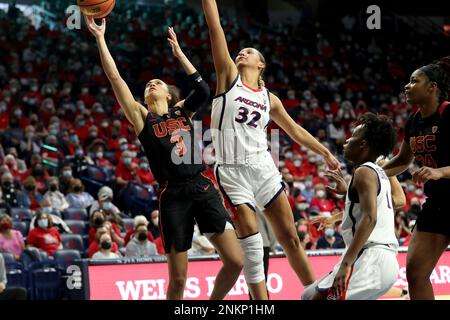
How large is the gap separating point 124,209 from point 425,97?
8.17 meters

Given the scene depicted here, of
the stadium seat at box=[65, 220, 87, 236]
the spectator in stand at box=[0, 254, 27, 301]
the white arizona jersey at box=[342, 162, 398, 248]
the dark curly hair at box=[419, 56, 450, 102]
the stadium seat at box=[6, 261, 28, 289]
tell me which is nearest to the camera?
the white arizona jersey at box=[342, 162, 398, 248]

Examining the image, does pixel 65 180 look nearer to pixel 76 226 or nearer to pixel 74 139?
pixel 76 226

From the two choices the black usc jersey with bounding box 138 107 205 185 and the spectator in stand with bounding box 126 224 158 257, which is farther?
the spectator in stand with bounding box 126 224 158 257

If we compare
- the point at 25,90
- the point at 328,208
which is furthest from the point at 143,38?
the point at 328,208

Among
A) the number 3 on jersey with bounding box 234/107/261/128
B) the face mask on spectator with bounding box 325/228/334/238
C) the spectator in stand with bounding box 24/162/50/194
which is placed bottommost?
the face mask on spectator with bounding box 325/228/334/238

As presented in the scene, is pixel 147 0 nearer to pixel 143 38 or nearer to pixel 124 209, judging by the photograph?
pixel 143 38

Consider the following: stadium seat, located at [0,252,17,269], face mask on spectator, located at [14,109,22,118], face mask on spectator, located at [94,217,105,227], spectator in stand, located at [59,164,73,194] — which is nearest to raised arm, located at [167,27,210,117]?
stadium seat, located at [0,252,17,269]

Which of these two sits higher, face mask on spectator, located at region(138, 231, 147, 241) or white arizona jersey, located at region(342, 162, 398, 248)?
white arizona jersey, located at region(342, 162, 398, 248)

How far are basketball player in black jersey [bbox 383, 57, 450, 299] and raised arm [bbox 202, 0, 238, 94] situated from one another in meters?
1.27

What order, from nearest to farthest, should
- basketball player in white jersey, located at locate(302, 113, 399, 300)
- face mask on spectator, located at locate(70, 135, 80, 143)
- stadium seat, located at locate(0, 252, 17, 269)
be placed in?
1. basketball player in white jersey, located at locate(302, 113, 399, 300)
2. stadium seat, located at locate(0, 252, 17, 269)
3. face mask on spectator, located at locate(70, 135, 80, 143)

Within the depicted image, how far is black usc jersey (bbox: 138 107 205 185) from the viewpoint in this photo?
5.76 m

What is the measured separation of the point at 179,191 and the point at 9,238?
214 inches

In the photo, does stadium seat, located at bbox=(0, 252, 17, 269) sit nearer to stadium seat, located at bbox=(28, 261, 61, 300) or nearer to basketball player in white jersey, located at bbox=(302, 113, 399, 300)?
stadium seat, located at bbox=(28, 261, 61, 300)
